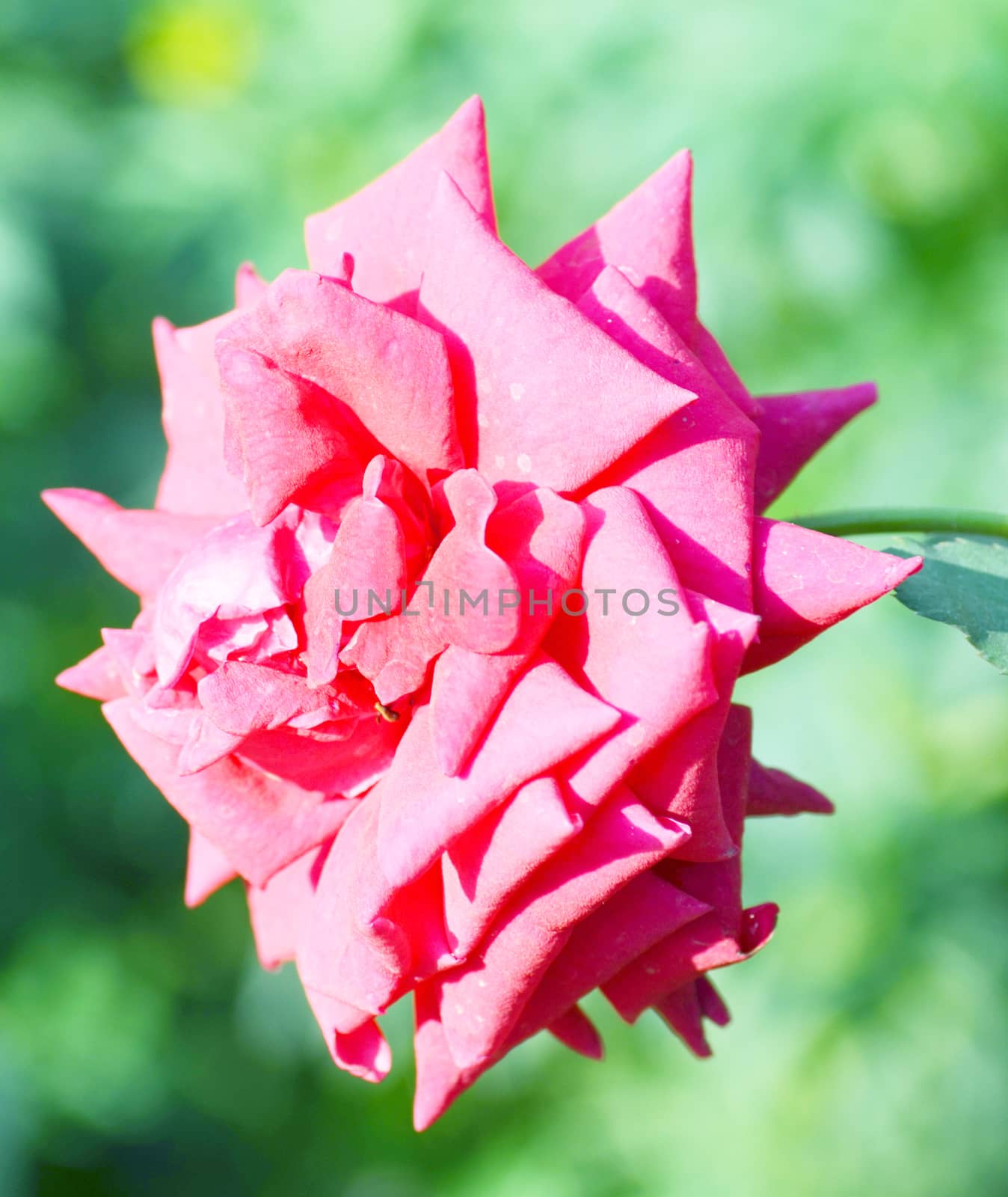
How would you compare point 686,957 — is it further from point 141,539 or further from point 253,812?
point 141,539

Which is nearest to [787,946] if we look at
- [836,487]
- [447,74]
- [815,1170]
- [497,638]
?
[815,1170]

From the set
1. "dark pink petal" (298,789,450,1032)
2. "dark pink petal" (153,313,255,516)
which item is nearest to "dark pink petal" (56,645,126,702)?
"dark pink petal" (153,313,255,516)

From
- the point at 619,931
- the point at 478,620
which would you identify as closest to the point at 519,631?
the point at 478,620

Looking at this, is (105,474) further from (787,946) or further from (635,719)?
(635,719)

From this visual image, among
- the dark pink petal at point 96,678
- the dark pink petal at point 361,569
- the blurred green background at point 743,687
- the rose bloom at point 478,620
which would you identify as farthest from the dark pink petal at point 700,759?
the blurred green background at point 743,687

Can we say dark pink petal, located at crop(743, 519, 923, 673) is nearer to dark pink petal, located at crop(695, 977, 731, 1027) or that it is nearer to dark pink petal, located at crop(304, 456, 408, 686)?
dark pink petal, located at crop(304, 456, 408, 686)

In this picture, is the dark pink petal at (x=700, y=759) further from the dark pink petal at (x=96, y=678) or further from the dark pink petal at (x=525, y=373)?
the dark pink petal at (x=96, y=678)
